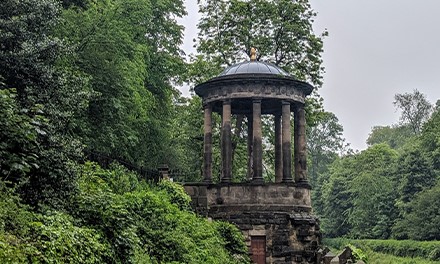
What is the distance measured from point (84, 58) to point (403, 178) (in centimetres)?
4344

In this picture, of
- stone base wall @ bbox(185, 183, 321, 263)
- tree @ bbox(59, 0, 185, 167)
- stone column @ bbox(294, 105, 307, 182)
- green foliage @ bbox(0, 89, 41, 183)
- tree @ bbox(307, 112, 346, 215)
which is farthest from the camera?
tree @ bbox(307, 112, 346, 215)

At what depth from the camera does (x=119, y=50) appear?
67.5ft

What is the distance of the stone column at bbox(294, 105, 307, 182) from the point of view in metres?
26.6

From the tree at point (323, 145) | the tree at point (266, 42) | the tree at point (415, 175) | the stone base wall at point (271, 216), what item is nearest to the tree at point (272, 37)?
the tree at point (266, 42)

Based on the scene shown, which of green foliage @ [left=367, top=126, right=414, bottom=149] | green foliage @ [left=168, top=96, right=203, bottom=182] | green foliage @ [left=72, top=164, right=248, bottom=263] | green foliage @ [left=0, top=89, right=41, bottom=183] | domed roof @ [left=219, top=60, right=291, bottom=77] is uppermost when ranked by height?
green foliage @ [left=367, top=126, right=414, bottom=149]

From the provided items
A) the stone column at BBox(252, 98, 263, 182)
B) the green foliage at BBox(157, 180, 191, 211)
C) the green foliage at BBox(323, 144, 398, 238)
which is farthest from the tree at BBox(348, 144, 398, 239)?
the green foliage at BBox(157, 180, 191, 211)

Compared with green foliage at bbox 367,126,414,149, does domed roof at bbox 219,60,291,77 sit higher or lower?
lower

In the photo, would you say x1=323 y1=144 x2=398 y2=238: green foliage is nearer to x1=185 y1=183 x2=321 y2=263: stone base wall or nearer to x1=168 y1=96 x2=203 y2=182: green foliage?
x1=168 y1=96 x2=203 y2=182: green foliage

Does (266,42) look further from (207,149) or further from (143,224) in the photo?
(143,224)

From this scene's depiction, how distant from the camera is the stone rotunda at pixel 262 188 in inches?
962

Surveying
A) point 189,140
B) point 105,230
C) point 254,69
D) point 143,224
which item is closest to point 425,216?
point 189,140

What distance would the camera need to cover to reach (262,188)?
977 inches

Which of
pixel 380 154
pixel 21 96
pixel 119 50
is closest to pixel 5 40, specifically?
pixel 21 96

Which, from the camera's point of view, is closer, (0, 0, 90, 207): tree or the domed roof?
(0, 0, 90, 207): tree
